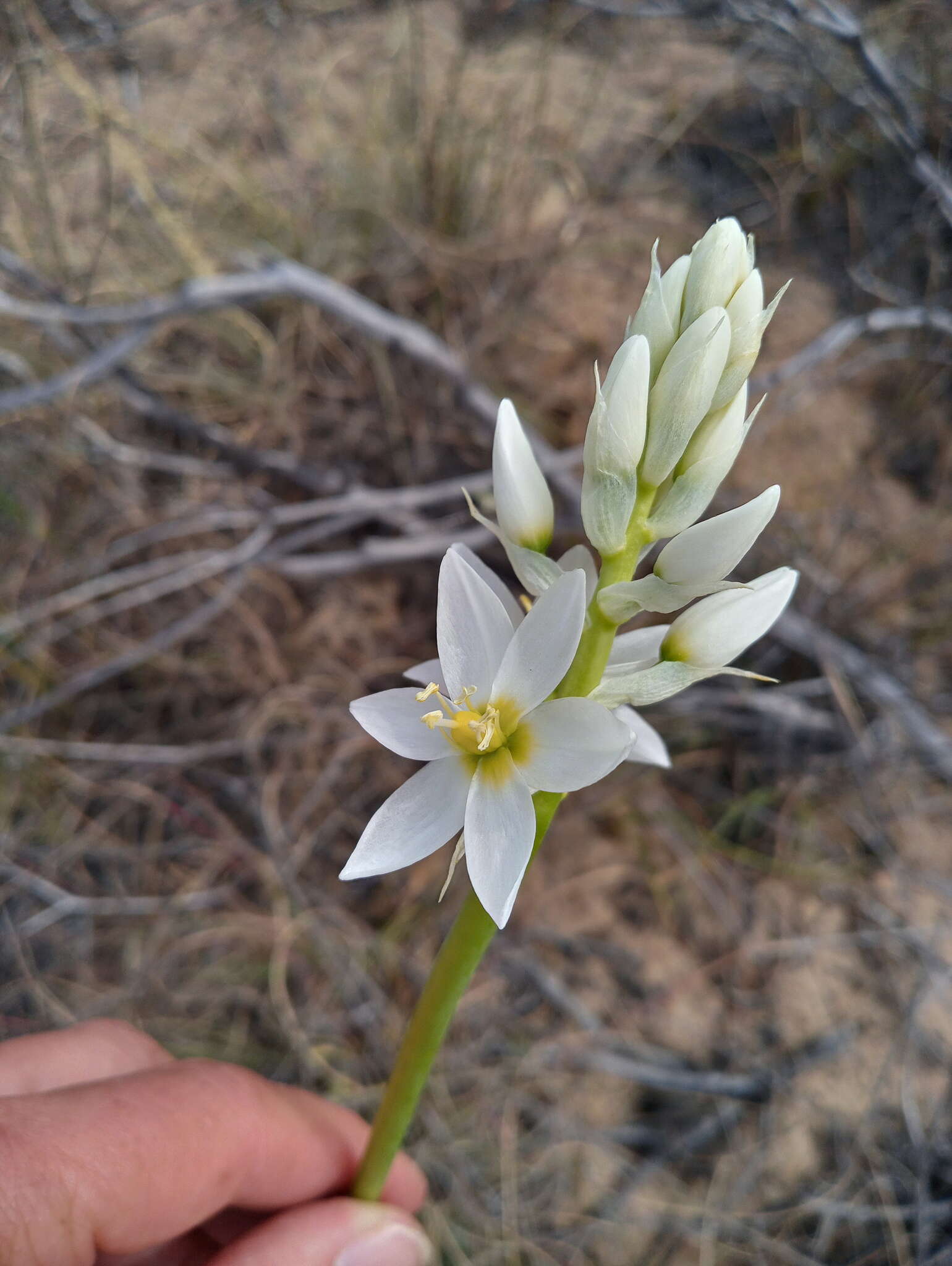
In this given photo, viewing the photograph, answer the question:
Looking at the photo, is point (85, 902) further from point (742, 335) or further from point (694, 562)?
point (742, 335)

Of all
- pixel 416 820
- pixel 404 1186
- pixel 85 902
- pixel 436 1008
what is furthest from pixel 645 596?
pixel 85 902

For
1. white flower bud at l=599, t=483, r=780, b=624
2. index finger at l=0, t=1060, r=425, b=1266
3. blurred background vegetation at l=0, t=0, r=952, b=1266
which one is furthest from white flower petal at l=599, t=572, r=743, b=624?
blurred background vegetation at l=0, t=0, r=952, b=1266

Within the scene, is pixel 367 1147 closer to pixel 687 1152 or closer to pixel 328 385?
pixel 687 1152

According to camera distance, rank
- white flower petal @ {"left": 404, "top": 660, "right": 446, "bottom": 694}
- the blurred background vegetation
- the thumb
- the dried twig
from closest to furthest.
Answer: white flower petal @ {"left": 404, "top": 660, "right": 446, "bottom": 694} < the thumb < the blurred background vegetation < the dried twig

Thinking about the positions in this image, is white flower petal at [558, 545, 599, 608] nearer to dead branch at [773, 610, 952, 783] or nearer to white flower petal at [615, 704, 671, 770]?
white flower petal at [615, 704, 671, 770]

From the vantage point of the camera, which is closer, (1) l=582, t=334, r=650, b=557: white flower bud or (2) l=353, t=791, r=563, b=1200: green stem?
(1) l=582, t=334, r=650, b=557: white flower bud

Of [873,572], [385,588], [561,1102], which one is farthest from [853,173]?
[561,1102]

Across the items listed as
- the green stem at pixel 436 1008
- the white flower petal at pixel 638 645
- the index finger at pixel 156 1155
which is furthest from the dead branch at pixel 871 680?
the index finger at pixel 156 1155
